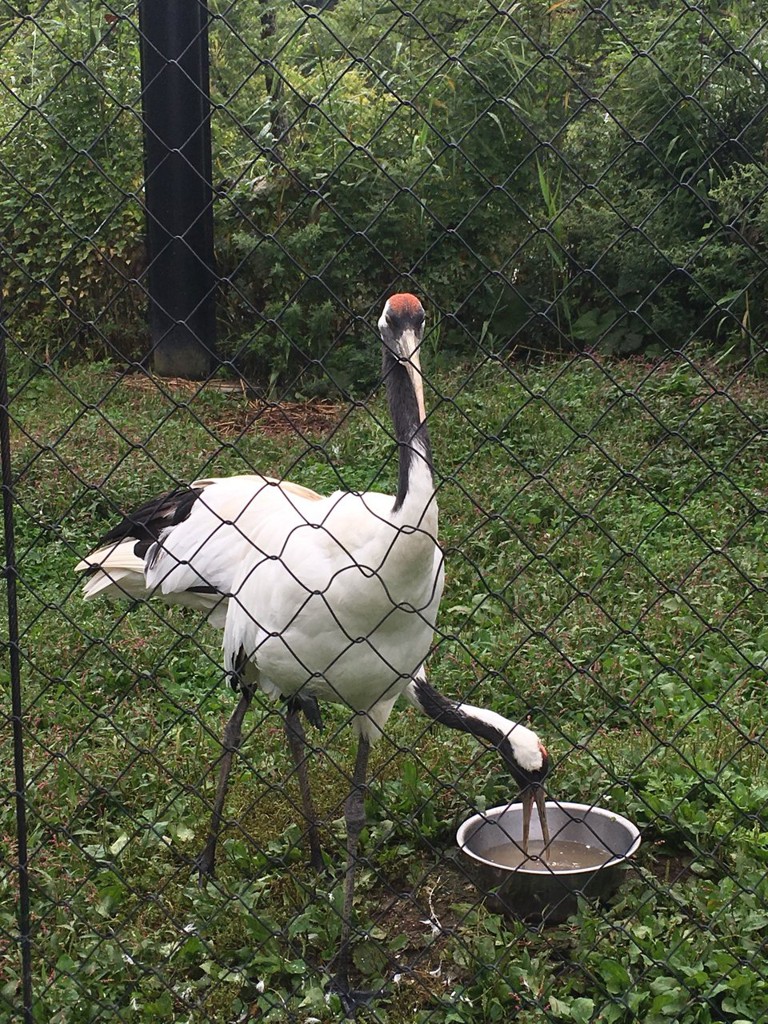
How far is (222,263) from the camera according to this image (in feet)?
27.7

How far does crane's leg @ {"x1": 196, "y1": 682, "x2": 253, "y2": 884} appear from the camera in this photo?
141 inches

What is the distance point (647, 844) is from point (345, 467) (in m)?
3.46

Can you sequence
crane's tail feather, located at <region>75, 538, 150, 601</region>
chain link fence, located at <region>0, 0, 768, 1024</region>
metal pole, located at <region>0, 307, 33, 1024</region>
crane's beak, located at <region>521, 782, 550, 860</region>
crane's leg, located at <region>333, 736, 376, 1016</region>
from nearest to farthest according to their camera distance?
metal pole, located at <region>0, 307, 33, 1024</region>
chain link fence, located at <region>0, 0, 768, 1024</region>
crane's leg, located at <region>333, 736, 376, 1016</region>
crane's beak, located at <region>521, 782, 550, 860</region>
crane's tail feather, located at <region>75, 538, 150, 601</region>

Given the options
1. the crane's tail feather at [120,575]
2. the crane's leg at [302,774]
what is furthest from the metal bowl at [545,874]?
the crane's tail feather at [120,575]

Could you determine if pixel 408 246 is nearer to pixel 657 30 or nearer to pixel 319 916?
pixel 657 30

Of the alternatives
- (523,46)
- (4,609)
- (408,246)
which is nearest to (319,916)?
(4,609)

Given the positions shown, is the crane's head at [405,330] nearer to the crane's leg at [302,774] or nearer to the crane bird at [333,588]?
the crane bird at [333,588]

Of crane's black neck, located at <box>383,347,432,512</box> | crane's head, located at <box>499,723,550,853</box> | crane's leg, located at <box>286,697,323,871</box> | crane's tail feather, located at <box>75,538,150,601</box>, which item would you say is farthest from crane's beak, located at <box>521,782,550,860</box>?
crane's tail feather, located at <box>75,538,150,601</box>

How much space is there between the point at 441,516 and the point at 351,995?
9.79ft

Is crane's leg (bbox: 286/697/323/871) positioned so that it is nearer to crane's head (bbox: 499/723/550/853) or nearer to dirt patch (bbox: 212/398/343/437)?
crane's head (bbox: 499/723/550/853)

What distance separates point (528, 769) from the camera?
3.48 meters

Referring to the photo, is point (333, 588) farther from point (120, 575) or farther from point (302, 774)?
point (120, 575)

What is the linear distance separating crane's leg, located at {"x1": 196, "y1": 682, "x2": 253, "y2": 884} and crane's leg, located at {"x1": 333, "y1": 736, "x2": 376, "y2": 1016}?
0.35 m

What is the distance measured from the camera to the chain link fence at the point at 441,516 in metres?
2.81
